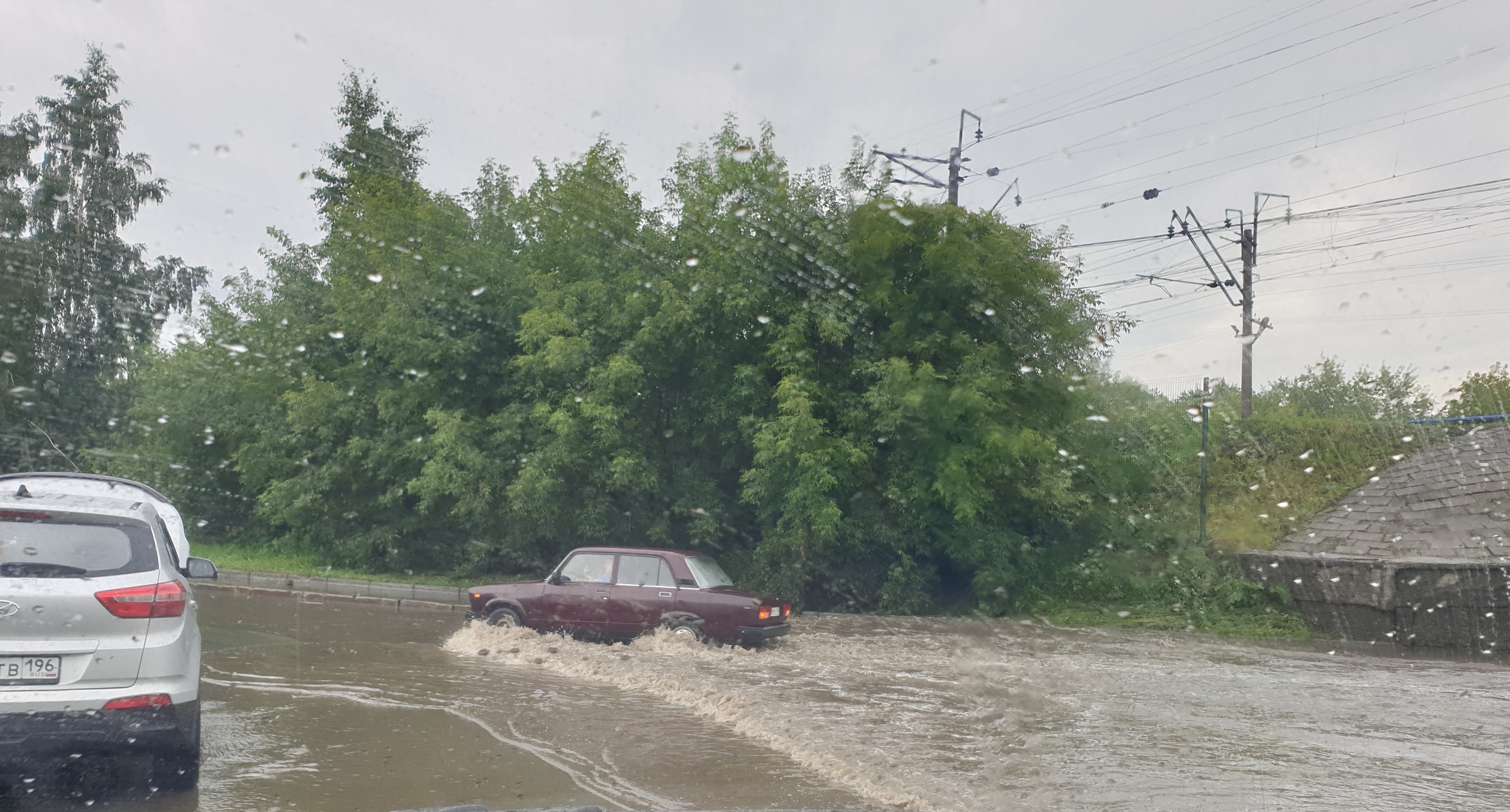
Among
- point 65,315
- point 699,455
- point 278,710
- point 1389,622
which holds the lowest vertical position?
point 278,710

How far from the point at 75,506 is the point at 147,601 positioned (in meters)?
0.67

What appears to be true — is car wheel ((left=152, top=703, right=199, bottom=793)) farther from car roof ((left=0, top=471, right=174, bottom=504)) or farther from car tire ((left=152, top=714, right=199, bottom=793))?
car roof ((left=0, top=471, right=174, bottom=504))

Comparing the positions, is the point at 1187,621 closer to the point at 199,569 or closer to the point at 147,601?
the point at 199,569

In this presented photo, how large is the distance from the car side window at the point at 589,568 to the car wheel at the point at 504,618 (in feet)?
2.48

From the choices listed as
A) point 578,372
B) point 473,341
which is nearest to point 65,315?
point 473,341

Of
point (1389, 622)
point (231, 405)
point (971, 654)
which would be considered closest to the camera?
point (971, 654)

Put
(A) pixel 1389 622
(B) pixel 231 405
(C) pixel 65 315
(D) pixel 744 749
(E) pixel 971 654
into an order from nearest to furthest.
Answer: (D) pixel 744 749, (E) pixel 971 654, (A) pixel 1389 622, (B) pixel 231 405, (C) pixel 65 315

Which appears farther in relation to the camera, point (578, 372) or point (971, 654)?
point (578, 372)

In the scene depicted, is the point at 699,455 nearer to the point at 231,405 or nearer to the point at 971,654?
the point at 971,654

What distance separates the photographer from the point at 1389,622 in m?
14.3

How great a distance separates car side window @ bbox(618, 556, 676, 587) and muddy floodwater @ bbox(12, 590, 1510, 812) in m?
0.81

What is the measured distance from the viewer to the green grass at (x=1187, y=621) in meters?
15.1

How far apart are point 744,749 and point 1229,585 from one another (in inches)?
489

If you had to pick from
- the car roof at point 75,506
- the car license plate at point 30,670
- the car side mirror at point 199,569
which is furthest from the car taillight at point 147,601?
the car side mirror at point 199,569
